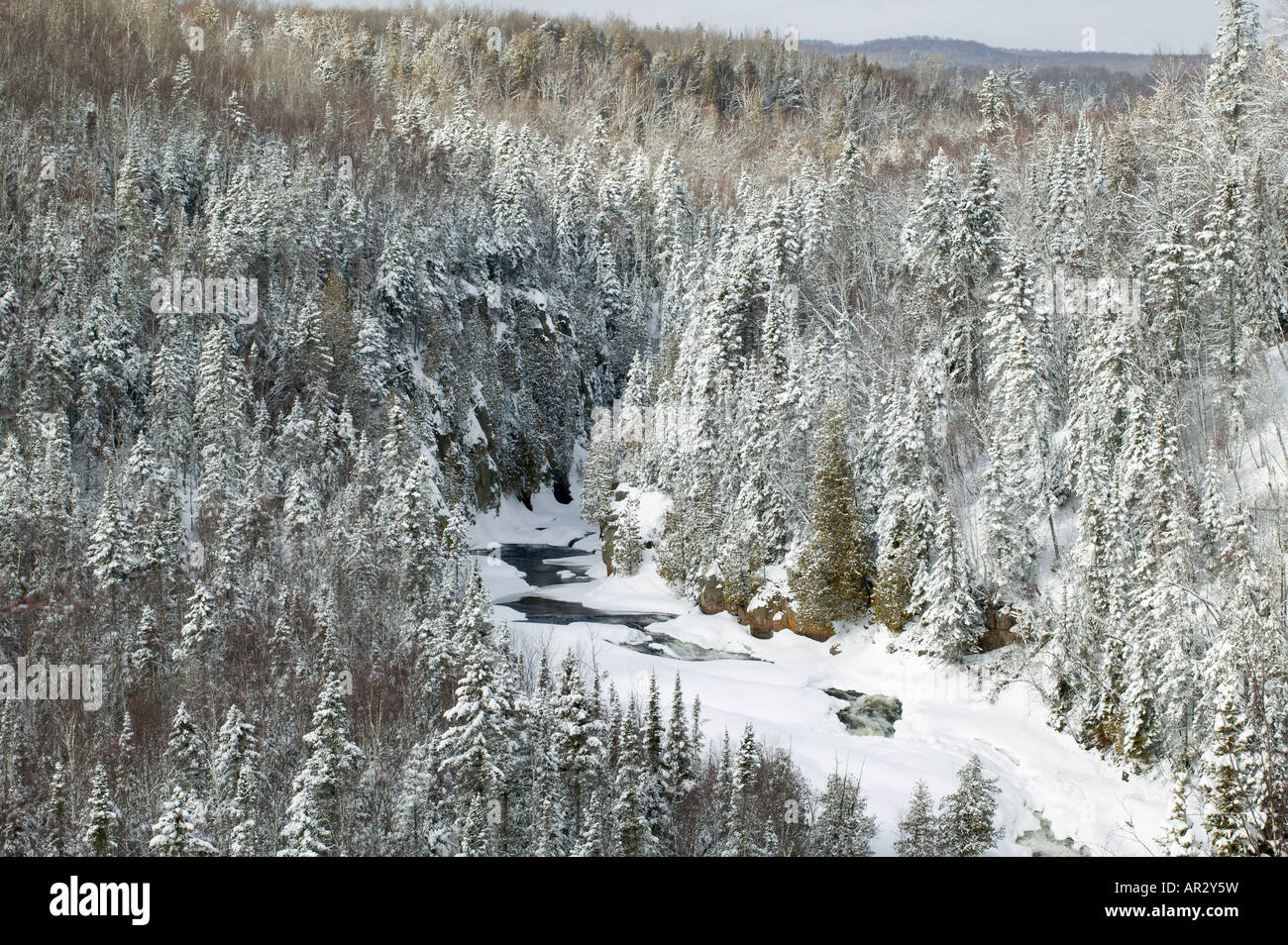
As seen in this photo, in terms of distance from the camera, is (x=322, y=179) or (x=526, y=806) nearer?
(x=526, y=806)

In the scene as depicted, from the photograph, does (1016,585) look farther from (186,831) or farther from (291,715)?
(186,831)

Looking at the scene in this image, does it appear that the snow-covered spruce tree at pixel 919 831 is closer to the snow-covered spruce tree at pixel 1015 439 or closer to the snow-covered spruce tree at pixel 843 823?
the snow-covered spruce tree at pixel 843 823

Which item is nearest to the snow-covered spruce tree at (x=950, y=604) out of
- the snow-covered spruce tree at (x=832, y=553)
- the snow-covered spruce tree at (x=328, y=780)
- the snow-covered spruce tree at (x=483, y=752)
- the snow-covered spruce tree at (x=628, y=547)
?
the snow-covered spruce tree at (x=832, y=553)

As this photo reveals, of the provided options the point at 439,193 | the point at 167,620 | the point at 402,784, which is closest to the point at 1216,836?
the point at 402,784

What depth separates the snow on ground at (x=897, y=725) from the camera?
99.7 ft

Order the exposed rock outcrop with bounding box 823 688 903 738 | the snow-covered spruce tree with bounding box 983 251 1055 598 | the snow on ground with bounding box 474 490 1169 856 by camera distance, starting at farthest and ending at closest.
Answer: the snow-covered spruce tree with bounding box 983 251 1055 598 < the exposed rock outcrop with bounding box 823 688 903 738 < the snow on ground with bounding box 474 490 1169 856

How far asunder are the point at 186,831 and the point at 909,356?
154 feet

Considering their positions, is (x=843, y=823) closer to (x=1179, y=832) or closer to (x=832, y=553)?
(x=1179, y=832)

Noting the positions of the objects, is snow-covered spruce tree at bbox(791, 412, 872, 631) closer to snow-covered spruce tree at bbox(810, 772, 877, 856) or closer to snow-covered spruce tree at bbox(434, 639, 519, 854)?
snow-covered spruce tree at bbox(810, 772, 877, 856)

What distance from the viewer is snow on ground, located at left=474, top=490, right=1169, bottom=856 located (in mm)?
30375

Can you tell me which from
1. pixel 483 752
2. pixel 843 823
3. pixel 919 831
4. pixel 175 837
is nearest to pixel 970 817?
pixel 919 831

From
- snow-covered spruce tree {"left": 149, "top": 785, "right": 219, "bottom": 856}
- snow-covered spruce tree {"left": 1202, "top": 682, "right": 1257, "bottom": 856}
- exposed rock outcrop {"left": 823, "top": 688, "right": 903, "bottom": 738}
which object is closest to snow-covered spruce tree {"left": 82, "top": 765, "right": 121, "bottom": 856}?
snow-covered spruce tree {"left": 149, "top": 785, "right": 219, "bottom": 856}

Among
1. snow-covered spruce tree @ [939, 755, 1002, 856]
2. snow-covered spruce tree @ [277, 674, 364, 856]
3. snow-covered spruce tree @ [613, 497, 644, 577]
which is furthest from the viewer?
snow-covered spruce tree @ [613, 497, 644, 577]

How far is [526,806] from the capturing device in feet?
93.6
